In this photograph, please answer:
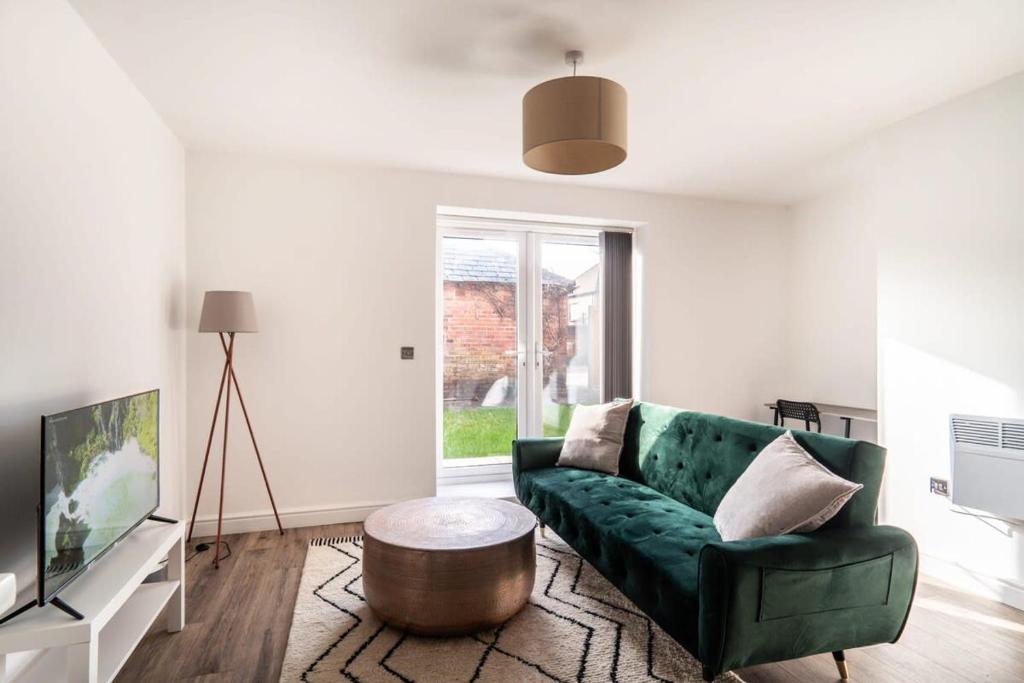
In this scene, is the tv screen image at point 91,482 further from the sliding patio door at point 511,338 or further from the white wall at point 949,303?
the white wall at point 949,303

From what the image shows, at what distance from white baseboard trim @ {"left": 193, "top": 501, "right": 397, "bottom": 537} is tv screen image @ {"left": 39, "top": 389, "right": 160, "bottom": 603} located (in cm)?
127

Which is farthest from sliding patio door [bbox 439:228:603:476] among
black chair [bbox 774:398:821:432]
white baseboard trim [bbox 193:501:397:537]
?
black chair [bbox 774:398:821:432]

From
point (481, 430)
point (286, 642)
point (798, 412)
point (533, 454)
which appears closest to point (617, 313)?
point (481, 430)

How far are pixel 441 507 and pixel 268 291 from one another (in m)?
2.02

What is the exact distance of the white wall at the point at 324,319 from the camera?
12.1ft

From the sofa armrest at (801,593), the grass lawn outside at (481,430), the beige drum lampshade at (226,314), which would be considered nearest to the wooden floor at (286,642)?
the sofa armrest at (801,593)

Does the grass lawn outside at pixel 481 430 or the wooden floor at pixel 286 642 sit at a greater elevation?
the grass lawn outside at pixel 481 430

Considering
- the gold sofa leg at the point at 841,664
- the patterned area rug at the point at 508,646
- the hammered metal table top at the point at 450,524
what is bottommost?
the patterned area rug at the point at 508,646

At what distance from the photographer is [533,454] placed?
3586 mm

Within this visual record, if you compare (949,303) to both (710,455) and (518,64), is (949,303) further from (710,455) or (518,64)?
(518,64)

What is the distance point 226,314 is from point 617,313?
3.04 meters

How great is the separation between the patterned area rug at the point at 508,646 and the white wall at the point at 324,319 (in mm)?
1212

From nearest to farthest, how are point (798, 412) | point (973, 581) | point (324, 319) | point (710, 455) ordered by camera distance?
point (710, 455)
point (973, 581)
point (324, 319)
point (798, 412)

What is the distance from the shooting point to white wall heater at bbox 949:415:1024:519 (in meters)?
2.63
